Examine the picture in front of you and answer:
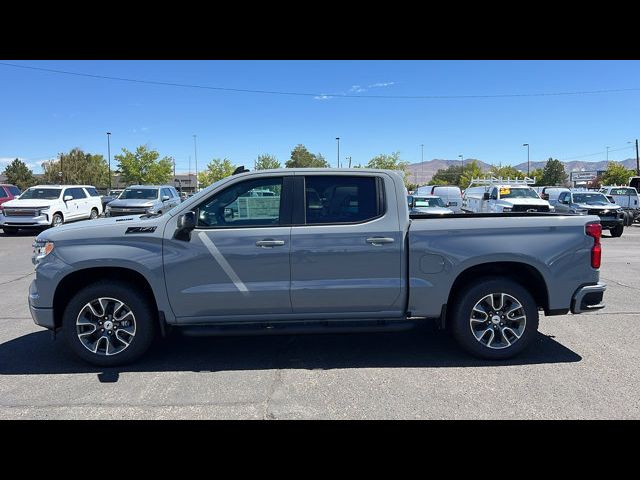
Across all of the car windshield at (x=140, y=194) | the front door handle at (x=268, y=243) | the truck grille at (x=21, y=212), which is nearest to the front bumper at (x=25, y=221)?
the truck grille at (x=21, y=212)

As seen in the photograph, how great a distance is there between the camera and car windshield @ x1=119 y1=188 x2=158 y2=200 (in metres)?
18.2

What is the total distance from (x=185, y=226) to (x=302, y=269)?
1.17 m

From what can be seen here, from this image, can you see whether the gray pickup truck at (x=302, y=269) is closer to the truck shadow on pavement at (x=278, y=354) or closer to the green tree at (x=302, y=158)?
the truck shadow on pavement at (x=278, y=354)

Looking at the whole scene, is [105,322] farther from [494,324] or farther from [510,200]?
[510,200]

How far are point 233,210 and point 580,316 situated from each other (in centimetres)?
490

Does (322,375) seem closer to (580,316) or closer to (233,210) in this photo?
(233,210)

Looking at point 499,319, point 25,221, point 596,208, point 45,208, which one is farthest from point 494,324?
point 25,221

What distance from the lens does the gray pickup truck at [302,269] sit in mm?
4172

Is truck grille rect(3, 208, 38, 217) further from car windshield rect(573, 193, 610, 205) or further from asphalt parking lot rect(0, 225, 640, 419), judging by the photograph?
car windshield rect(573, 193, 610, 205)

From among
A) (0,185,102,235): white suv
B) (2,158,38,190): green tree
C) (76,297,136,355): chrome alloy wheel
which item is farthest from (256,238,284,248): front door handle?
(2,158,38,190): green tree

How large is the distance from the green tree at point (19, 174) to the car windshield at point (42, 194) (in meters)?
68.1

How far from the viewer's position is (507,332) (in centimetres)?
436

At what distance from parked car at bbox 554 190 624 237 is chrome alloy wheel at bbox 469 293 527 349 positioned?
47.8 ft
